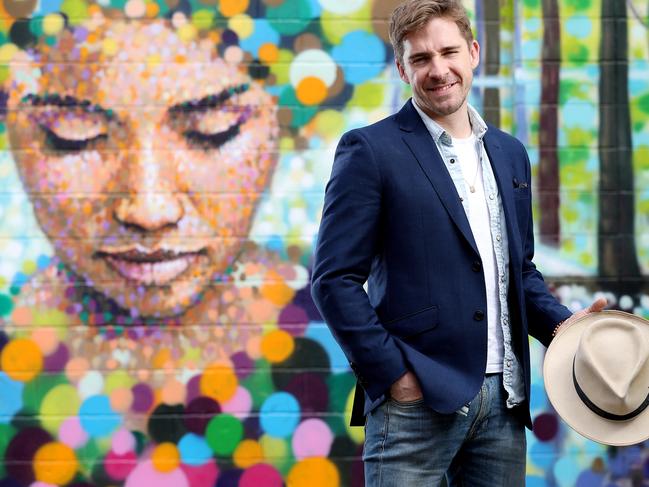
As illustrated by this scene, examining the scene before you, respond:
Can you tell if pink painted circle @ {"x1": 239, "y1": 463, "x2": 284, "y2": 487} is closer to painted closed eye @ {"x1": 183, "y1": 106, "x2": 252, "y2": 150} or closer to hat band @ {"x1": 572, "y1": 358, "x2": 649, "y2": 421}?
painted closed eye @ {"x1": 183, "y1": 106, "x2": 252, "y2": 150}

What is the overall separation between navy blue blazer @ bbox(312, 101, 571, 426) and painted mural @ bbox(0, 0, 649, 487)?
2.15m

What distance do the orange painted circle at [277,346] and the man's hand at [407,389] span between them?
2.22 metres

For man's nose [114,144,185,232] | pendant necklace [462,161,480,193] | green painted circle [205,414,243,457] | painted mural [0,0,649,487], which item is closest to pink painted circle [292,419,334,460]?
painted mural [0,0,649,487]

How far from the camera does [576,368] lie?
259cm

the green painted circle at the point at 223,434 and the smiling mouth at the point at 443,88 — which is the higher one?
the smiling mouth at the point at 443,88

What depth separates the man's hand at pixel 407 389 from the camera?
8.02 ft

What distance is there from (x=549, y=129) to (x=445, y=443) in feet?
8.38

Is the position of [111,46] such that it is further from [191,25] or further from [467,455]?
[467,455]

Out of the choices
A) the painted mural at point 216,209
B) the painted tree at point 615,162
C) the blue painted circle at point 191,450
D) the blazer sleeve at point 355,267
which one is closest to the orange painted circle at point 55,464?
the painted mural at point 216,209

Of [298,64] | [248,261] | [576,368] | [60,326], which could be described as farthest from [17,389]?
[576,368]

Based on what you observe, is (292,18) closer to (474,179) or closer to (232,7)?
(232,7)

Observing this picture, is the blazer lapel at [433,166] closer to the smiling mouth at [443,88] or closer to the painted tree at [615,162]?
the smiling mouth at [443,88]

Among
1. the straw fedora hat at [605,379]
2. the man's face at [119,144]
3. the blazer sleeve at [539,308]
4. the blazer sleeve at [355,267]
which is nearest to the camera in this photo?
the blazer sleeve at [355,267]

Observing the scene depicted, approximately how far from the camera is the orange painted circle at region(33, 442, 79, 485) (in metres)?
4.64
